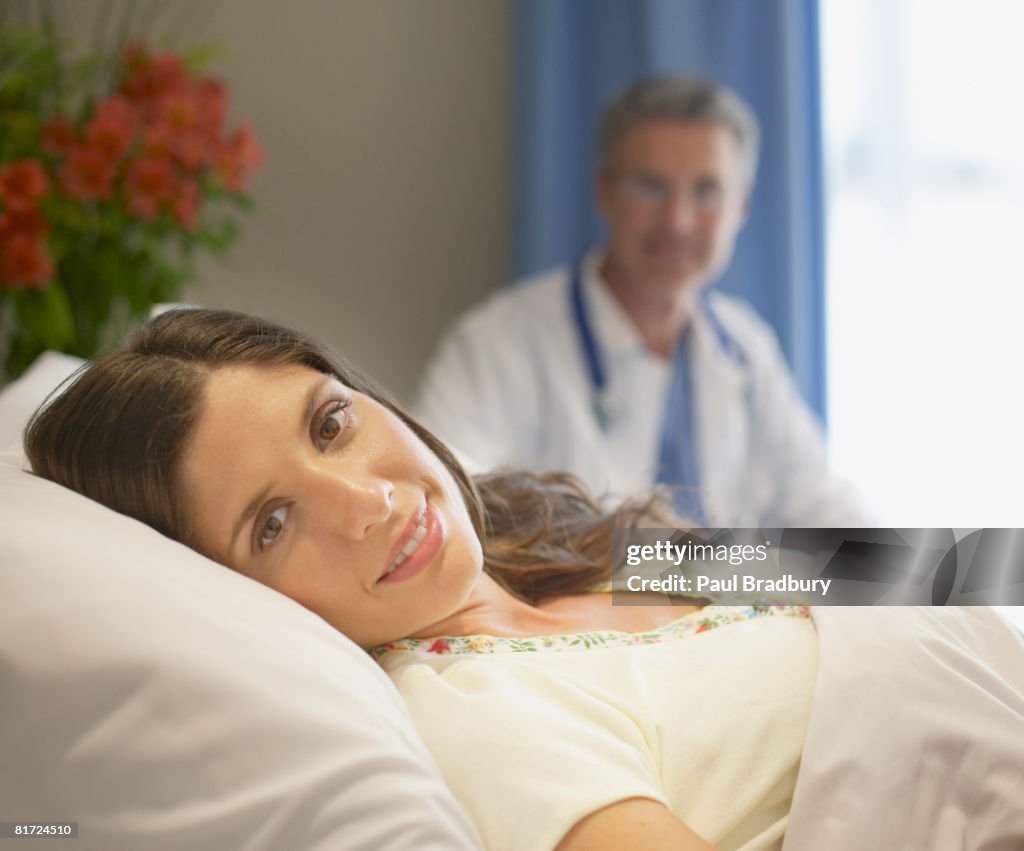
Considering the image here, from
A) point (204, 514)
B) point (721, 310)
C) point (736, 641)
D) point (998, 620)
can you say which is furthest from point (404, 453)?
point (721, 310)

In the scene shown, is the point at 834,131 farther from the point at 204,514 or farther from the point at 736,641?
the point at 204,514

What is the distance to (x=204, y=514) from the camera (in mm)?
1007

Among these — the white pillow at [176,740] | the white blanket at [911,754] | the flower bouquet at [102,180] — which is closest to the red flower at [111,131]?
the flower bouquet at [102,180]

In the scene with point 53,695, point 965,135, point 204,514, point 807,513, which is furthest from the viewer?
point 965,135

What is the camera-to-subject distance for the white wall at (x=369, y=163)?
2.79 meters

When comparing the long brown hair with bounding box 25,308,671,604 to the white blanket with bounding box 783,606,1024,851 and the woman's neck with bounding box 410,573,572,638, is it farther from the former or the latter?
the white blanket with bounding box 783,606,1024,851

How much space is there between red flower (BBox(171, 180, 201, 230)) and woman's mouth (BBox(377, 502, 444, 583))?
1196 mm

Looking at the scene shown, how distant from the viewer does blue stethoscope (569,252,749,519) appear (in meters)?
2.41

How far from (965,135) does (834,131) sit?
0.96 ft

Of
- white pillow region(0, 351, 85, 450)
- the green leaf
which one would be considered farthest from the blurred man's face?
white pillow region(0, 351, 85, 450)

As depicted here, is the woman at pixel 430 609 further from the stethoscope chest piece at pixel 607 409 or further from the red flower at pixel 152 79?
the stethoscope chest piece at pixel 607 409

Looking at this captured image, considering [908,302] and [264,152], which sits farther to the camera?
[264,152]

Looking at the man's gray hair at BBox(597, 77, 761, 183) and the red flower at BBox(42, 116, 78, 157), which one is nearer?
the red flower at BBox(42, 116, 78, 157)

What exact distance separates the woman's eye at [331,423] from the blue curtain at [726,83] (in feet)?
5.82
